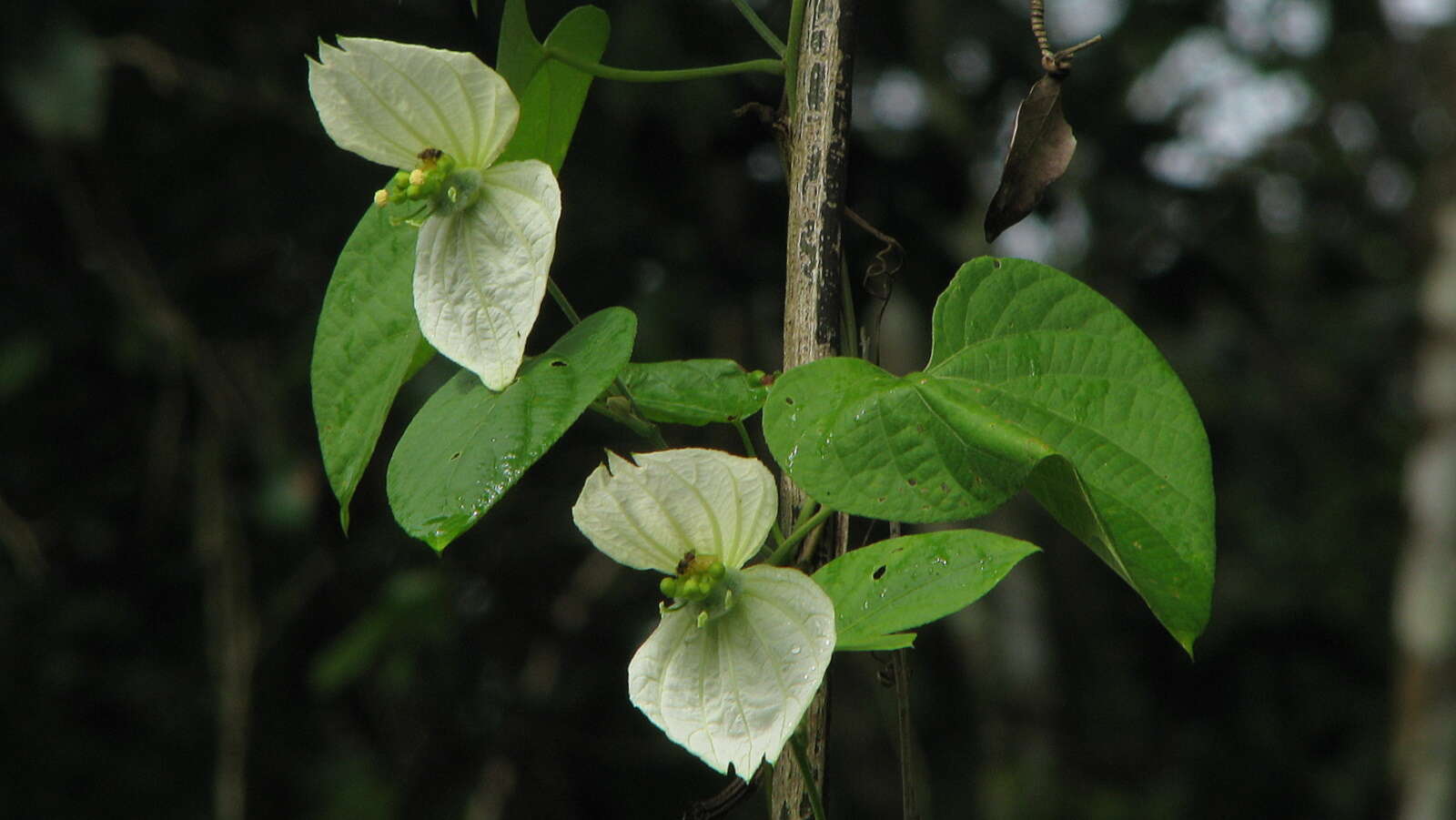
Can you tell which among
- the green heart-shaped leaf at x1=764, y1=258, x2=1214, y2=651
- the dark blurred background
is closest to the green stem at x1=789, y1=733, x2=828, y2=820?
the green heart-shaped leaf at x1=764, y1=258, x2=1214, y2=651

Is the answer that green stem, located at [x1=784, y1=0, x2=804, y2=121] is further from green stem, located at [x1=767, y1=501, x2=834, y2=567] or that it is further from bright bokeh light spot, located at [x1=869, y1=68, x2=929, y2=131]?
bright bokeh light spot, located at [x1=869, y1=68, x2=929, y2=131]

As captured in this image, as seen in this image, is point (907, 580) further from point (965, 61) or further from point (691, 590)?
point (965, 61)

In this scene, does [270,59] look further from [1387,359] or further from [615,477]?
[1387,359]

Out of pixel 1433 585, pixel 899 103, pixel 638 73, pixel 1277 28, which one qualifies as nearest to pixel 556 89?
pixel 638 73

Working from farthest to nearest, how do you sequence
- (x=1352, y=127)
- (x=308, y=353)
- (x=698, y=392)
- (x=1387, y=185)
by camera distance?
1. (x=1387, y=185)
2. (x=1352, y=127)
3. (x=308, y=353)
4. (x=698, y=392)

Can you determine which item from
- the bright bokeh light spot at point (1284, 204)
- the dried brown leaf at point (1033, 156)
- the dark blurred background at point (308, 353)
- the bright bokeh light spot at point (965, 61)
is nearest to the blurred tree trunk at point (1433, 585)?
the dark blurred background at point (308, 353)
